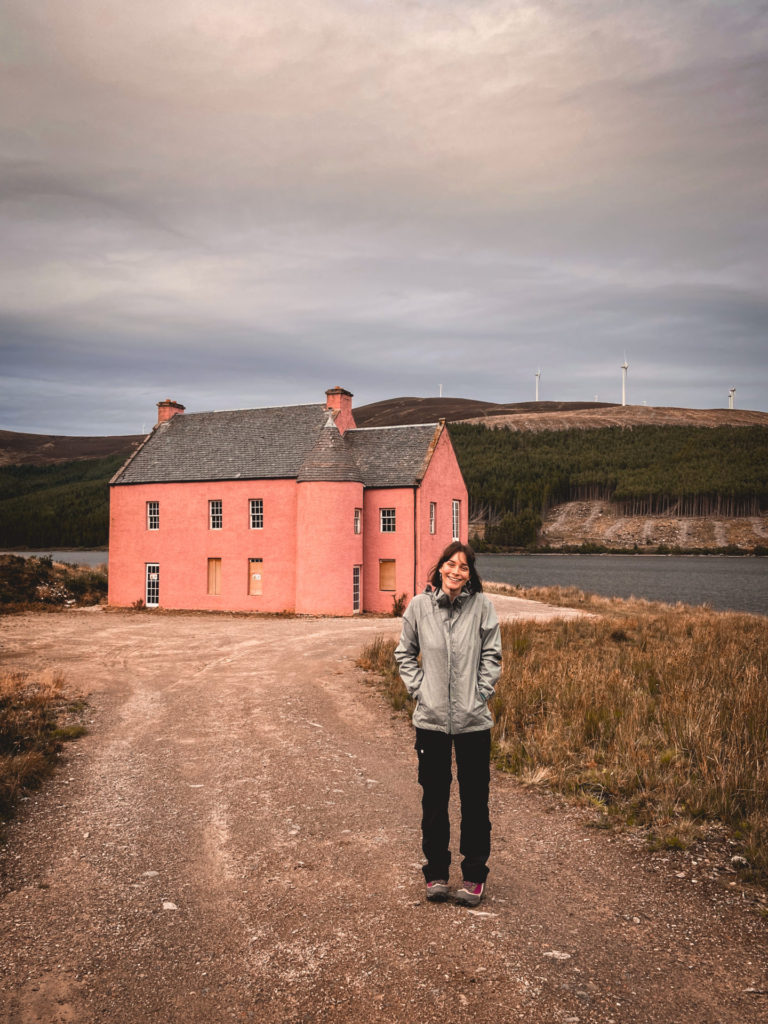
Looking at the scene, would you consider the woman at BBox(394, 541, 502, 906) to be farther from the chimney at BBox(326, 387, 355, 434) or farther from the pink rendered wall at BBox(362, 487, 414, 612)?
the chimney at BBox(326, 387, 355, 434)

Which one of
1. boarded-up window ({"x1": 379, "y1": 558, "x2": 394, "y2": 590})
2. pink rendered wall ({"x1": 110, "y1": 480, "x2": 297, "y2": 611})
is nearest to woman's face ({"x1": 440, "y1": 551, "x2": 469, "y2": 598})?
pink rendered wall ({"x1": 110, "y1": 480, "x2": 297, "y2": 611})

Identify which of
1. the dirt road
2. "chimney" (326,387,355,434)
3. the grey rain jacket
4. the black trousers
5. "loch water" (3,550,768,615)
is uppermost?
"chimney" (326,387,355,434)

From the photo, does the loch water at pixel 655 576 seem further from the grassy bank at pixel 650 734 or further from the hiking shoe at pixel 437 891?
the hiking shoe at pixel 437 891

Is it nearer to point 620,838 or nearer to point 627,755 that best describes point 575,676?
point 627,755

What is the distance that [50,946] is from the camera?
177 inches

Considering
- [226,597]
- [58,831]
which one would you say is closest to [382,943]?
[58,831]

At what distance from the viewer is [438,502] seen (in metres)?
33.0

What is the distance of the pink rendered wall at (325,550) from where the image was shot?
2959 cm

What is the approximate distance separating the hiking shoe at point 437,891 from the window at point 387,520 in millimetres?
26398

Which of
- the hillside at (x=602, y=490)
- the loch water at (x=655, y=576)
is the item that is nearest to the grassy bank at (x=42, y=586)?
the loch water at (x=655, y=576)

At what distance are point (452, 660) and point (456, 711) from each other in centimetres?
35

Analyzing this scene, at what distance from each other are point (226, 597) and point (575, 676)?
892 inches

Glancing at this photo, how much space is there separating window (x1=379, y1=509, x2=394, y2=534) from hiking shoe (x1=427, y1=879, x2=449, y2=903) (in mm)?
26398

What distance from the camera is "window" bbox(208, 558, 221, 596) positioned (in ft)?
105
